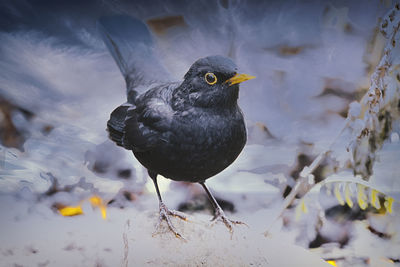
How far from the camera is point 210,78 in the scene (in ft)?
4.11

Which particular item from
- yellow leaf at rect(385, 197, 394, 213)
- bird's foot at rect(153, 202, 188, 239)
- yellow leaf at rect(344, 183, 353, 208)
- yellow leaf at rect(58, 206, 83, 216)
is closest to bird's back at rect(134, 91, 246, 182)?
bird's foot at rect(153, 202, 188, 239)

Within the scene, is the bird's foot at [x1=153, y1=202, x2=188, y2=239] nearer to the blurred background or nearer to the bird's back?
the blurred background

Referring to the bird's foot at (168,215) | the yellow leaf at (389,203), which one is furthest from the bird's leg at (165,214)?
the yellow leaf at (389,203)

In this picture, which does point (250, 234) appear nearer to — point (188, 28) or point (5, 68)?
point (188, 28)

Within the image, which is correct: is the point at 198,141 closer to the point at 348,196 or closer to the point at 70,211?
the point at 70,211

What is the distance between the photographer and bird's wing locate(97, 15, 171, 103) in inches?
59.3

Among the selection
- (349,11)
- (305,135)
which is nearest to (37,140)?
(305,135)

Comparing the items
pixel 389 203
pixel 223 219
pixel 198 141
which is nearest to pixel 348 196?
pixel 389 203

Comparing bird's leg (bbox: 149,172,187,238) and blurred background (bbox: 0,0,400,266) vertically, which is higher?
blurred background (bbox: 0,0,400,266)

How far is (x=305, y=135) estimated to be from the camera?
1.59 metres

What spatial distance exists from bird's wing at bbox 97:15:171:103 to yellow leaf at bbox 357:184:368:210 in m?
0.94

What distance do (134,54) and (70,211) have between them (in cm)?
67

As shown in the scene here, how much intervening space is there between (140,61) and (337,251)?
1.15 metres

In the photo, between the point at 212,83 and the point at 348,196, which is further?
the point at 348,196
